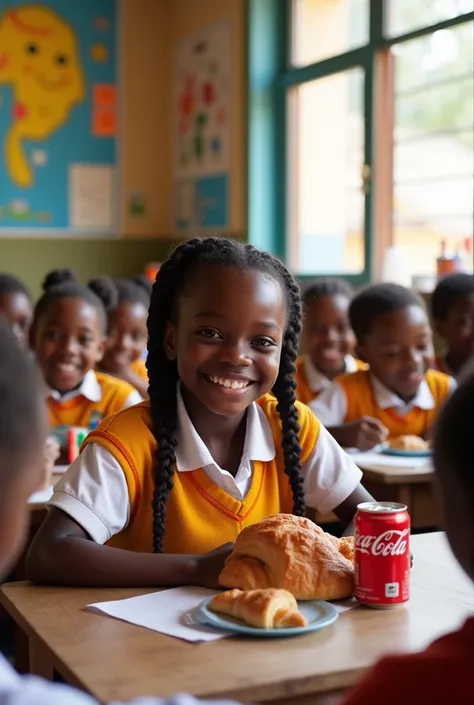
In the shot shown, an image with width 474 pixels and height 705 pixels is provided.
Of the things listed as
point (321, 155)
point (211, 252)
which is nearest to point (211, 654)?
point (211, 252)

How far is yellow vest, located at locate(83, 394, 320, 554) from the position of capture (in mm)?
1679

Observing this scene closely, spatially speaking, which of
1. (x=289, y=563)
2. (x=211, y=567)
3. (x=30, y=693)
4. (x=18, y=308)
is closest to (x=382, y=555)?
(x=289, y=563)

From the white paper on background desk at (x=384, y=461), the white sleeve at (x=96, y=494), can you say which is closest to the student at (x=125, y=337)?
the white paper on background desk at (x=384, y=461)

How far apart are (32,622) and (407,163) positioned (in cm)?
438

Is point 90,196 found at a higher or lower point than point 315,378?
higher

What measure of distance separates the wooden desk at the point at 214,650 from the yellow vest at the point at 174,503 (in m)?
0.25

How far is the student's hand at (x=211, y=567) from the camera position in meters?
1.47

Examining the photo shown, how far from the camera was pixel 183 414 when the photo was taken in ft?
5.85

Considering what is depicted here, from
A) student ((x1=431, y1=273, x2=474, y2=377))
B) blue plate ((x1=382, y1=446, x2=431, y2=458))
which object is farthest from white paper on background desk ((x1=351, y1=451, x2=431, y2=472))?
student ((x1=431, y1=273, x2=474, y2=377))

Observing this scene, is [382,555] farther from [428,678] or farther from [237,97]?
[237,97]

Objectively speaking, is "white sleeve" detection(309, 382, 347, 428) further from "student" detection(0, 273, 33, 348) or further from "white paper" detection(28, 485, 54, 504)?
"student" detection(0, 273, 33, 348)

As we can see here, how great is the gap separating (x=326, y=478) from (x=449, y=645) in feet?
3.26

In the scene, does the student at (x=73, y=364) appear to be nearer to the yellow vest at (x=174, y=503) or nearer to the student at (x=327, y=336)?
the student at (x=327, y=336)

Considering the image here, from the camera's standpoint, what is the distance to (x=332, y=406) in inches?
133
